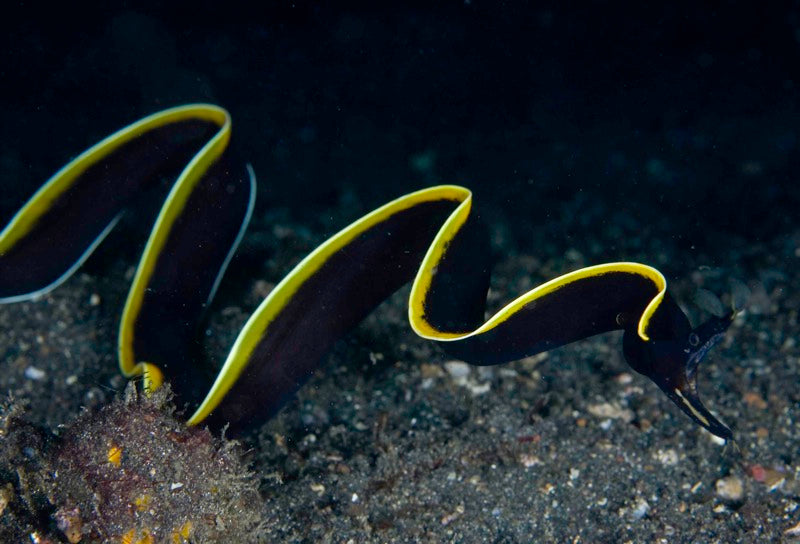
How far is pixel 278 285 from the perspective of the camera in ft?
8.92

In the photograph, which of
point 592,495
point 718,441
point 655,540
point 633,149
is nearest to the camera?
point 655,540

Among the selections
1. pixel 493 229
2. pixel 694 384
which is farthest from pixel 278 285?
pixel 493 229

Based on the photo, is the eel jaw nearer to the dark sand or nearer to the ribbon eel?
the ribbon eel

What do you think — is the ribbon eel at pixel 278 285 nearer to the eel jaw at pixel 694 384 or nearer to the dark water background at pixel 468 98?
the eel jaw at pixel 694 384

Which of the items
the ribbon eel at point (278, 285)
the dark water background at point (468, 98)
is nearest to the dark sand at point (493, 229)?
the dark water background at point (468, 98)

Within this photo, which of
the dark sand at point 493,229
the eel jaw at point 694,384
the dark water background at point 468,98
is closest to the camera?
the eel jaw at point 694,384

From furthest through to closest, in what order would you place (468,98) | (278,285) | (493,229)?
(493,229), (468,98), (278,285)

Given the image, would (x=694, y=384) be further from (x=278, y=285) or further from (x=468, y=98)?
(x=468, y=98)

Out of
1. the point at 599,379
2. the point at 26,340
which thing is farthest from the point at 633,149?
the point at 26,340

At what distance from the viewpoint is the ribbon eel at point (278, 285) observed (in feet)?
8.80

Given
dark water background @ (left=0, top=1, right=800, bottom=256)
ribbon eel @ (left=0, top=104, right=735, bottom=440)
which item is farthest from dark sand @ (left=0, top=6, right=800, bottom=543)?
ribbon eel @ (left=0, top=104, right=735, bottom=440)

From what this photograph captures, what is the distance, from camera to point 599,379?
3.36 metres

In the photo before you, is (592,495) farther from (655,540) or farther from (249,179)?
(249,179)

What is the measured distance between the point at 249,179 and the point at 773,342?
3.06 meters
